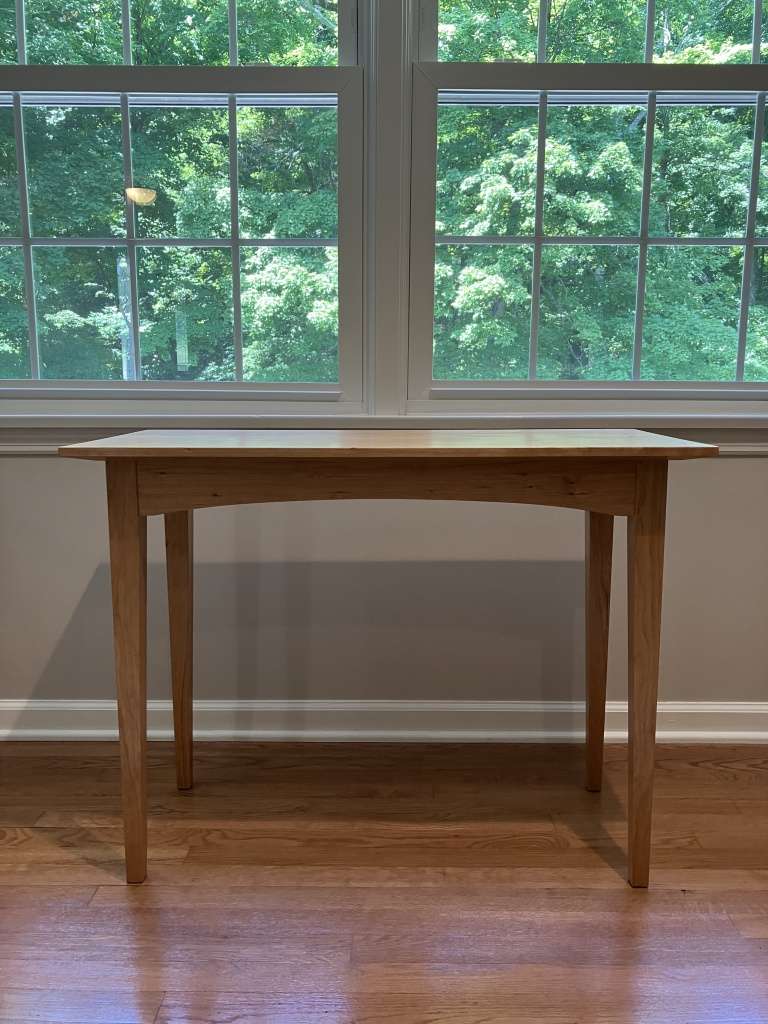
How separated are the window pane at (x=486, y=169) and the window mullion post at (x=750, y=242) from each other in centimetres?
58

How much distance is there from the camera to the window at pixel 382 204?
1960mm

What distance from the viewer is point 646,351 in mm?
2104

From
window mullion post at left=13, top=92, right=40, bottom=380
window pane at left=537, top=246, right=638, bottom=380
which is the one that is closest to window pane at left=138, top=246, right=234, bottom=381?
window mullion post at left=13, top=92, right=40, bottom=380

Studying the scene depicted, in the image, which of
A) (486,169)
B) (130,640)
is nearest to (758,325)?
(486,169)

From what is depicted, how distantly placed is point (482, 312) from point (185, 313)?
804 mm

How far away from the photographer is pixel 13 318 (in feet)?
6.87

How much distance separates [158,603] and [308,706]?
50cm

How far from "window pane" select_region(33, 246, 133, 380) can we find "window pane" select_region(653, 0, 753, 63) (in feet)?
4.96

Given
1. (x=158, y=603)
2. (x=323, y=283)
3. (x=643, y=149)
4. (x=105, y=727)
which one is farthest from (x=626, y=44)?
(x=105, y=727)

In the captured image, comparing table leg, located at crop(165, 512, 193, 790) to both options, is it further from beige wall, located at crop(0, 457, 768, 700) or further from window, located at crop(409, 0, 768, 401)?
window, located at crop(409, 0, 768, 401)

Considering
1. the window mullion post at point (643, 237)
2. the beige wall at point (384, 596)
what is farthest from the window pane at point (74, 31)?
the window mullion post at point (643, 237)

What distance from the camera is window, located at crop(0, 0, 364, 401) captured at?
1.97m

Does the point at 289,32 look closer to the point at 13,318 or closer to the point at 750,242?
the point at 13,318

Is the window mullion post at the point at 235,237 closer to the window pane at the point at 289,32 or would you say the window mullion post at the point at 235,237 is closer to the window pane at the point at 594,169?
the window pane at the point at 289,32
